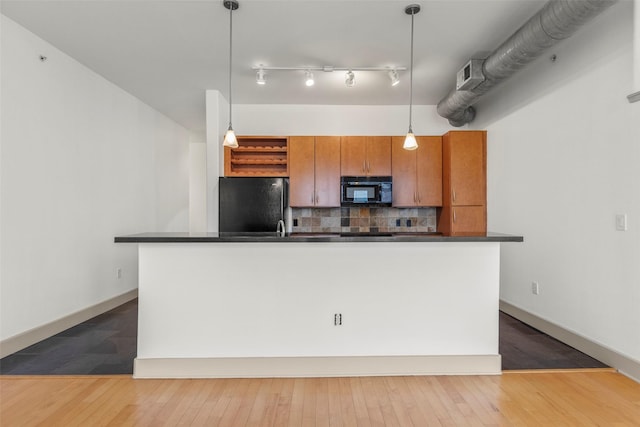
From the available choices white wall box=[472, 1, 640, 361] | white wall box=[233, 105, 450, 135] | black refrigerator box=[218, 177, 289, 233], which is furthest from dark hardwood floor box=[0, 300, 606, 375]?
white wall box=[233, 105, 450, 135]

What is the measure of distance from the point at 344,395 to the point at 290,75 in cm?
344

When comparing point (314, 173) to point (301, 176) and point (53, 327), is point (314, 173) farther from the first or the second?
point (53, 327)

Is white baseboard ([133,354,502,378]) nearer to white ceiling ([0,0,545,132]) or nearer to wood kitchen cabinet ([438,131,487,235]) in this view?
wood kitchen cabinet ([438,131,487,235])

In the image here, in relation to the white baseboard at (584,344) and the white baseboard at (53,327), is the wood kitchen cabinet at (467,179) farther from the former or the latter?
the white baseboard at (53,327)

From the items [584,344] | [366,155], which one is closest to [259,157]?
[366,155]

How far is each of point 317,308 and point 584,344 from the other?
229 centimetres

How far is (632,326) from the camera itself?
8.12 ft

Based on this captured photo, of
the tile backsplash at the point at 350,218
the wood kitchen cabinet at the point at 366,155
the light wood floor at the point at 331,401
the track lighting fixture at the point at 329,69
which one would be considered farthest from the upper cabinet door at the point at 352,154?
the light wood floor at the point at 331,401

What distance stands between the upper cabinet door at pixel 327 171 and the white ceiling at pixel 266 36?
0.82 meters

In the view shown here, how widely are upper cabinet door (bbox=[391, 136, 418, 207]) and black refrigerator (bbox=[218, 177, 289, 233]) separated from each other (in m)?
1.69

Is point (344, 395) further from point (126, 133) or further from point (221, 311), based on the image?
point (126, 133)

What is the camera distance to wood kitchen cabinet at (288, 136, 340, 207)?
4.99 m

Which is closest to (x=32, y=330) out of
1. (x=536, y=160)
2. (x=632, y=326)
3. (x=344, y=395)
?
(x=344, y=395)

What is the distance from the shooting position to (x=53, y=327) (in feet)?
11.0
